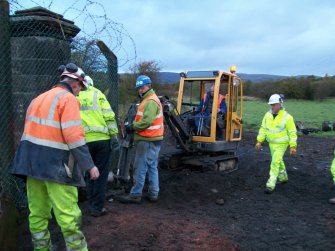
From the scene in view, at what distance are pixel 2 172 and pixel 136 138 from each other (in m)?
2.24

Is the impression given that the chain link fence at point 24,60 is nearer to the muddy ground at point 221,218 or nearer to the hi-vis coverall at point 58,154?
the muddy ground at point 221,218

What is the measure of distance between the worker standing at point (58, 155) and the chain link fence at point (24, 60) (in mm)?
1425

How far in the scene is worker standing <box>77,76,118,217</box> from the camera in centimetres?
584

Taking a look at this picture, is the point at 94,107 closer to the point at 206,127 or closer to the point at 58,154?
the point at 58,154

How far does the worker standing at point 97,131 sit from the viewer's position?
5844 mm

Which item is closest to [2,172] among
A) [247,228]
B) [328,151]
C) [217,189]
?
[247,228]

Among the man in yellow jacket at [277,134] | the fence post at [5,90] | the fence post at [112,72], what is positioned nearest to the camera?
the fence post at [5,90]

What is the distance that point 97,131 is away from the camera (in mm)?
5891

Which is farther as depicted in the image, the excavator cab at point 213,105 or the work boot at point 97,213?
the excavator cab at point 213,105

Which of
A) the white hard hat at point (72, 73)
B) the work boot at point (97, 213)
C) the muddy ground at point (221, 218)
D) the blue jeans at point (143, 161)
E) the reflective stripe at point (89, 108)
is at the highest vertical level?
the white hard hat at point (72, 73)

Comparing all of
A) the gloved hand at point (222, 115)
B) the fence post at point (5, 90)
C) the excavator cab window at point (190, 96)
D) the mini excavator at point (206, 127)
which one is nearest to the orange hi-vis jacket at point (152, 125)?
the fence post at point (5, 90)

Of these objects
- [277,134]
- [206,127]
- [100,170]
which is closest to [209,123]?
[206,127]

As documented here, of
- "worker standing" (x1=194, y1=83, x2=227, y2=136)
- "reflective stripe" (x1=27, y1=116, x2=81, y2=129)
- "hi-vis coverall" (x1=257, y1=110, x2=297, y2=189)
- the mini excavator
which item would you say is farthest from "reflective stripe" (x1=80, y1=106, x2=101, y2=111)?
"worker standing" (x1=194, y1=83, x2=227, y2=136)

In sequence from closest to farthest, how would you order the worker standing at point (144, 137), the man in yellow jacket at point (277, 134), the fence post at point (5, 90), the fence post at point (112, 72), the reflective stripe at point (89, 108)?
1. the fence post at point (5, 90)
2. the reflective stripe at point (89, 108)
3. the worker standing at point (144, 137)
4. the fence post at point (112, 72)
5. the man in yellow jacket at point (277, 134)
